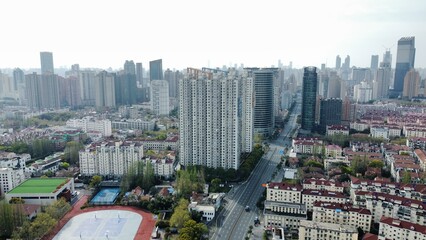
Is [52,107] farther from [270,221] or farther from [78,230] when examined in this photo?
[270,221]

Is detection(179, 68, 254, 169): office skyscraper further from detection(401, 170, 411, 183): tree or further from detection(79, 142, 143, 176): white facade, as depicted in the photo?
detection(401, 170, 411, 183): tree

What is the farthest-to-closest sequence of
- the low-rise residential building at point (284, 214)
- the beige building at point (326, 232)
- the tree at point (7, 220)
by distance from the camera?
the low-rise residential building at point (284, 214), the tree at point (7, 220), the beige building at point (326, 232)

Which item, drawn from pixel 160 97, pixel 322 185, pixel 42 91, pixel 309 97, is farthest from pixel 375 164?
pixel 42 91

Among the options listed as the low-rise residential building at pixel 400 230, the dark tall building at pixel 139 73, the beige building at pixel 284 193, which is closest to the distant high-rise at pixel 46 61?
the dark tall building at pixel 139 73

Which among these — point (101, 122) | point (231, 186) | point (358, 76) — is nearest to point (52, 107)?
point (101, 122)

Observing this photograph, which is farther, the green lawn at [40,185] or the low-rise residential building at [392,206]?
the green lawn at [40,185]

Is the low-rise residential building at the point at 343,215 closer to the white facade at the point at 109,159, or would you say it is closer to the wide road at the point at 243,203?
the wide road at the point at 243,203

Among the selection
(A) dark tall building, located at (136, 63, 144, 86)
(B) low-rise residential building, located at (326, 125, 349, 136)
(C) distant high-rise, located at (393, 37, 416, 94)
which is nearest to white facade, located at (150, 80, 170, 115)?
(B) low-rise residential building, located at (326, 125, 349, 136)

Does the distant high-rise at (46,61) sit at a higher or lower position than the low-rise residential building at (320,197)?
higher

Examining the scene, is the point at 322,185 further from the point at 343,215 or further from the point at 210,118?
the point at 210,118
